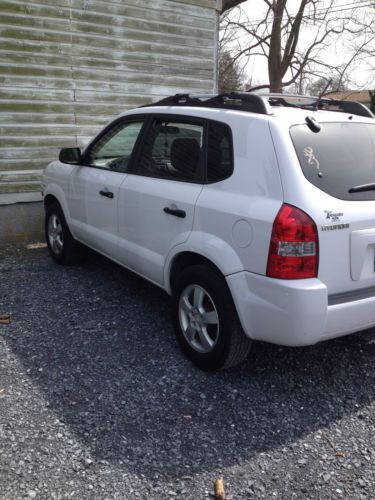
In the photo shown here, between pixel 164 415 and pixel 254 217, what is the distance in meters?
1.30

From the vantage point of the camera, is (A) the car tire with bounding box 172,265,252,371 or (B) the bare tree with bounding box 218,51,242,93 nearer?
(A) the car tire with bounding box 172,265,252,371

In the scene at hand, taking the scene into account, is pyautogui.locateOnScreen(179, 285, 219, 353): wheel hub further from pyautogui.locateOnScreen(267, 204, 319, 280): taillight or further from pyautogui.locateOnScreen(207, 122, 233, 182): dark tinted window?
pyautogui.locateOnScreen(207, 122, 233, 182): dark tinted window

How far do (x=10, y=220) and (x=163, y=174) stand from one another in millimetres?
3859

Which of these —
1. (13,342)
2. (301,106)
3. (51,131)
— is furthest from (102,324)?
(51,131)

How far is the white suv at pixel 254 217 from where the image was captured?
2725 mm

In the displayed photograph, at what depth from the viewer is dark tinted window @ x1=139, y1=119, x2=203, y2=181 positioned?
3.41 metres

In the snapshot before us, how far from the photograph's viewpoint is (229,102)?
3486 mm

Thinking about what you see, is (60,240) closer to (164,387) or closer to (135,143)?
(135,143)

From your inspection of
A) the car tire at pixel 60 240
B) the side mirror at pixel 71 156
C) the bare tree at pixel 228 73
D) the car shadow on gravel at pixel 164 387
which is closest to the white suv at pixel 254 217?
the car shadow on gravel at pixel 164 387

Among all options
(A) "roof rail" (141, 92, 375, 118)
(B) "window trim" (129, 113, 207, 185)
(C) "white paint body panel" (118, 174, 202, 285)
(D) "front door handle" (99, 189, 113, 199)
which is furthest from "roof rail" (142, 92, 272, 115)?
(D) "front door handle" (99, 189, 113, 199)

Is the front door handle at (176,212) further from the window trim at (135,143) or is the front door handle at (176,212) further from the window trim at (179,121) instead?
the window trim at (135,143)

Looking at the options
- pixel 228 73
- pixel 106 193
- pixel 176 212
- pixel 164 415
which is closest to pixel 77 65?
pixel 106 193

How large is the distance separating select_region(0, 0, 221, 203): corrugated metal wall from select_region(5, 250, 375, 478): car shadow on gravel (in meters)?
3.10

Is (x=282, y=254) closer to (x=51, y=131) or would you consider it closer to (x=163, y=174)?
(x=163, y=174)
